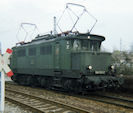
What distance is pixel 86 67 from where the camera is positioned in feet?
37.5

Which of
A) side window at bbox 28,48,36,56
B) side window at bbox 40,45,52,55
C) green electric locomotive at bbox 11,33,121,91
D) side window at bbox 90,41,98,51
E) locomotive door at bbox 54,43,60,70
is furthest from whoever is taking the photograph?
side window at bbox 28,48,36,56

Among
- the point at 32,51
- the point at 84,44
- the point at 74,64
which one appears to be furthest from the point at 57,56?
the point at 32,51

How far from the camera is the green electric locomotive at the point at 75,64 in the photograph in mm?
11484

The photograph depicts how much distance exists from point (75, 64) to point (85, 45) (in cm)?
146

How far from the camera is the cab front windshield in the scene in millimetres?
12398

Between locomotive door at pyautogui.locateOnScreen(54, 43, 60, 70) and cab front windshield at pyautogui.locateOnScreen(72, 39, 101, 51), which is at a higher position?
cab front windshield at pyautogui.locateOnScreen(72, 39, 101, 51)

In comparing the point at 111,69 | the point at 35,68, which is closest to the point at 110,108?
the point at 111,69

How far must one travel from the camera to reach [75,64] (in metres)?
11.9

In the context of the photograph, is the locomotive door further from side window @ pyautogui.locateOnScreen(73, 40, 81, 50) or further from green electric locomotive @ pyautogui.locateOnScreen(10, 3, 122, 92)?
side window @ pyautogui.locateOnScreen(73, 40, 81, 50)

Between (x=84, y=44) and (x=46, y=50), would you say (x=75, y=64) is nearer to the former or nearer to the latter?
(x=84, y=44)

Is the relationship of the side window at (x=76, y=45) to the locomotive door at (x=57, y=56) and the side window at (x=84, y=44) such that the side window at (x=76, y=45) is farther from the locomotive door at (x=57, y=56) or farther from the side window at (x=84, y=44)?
the locomotive door at (x=57, y=56)

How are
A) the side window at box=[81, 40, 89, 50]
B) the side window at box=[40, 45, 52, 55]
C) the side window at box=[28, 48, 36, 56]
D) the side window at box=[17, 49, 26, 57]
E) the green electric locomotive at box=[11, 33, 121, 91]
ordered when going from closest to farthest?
the green electric locomotive at box=[11, 33, 121, 91], the side window at box=[81, 40, 89, 50], the side window at box=[40, 45, 52, 55], the side window at box=[28, 48, 36, 56], the side window at box=[17, 49, 26, 57]

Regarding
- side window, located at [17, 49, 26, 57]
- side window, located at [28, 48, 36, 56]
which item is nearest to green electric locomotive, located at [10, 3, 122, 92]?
side window, located at [28, 48, 36, 56]

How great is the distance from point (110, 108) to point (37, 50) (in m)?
8.37
